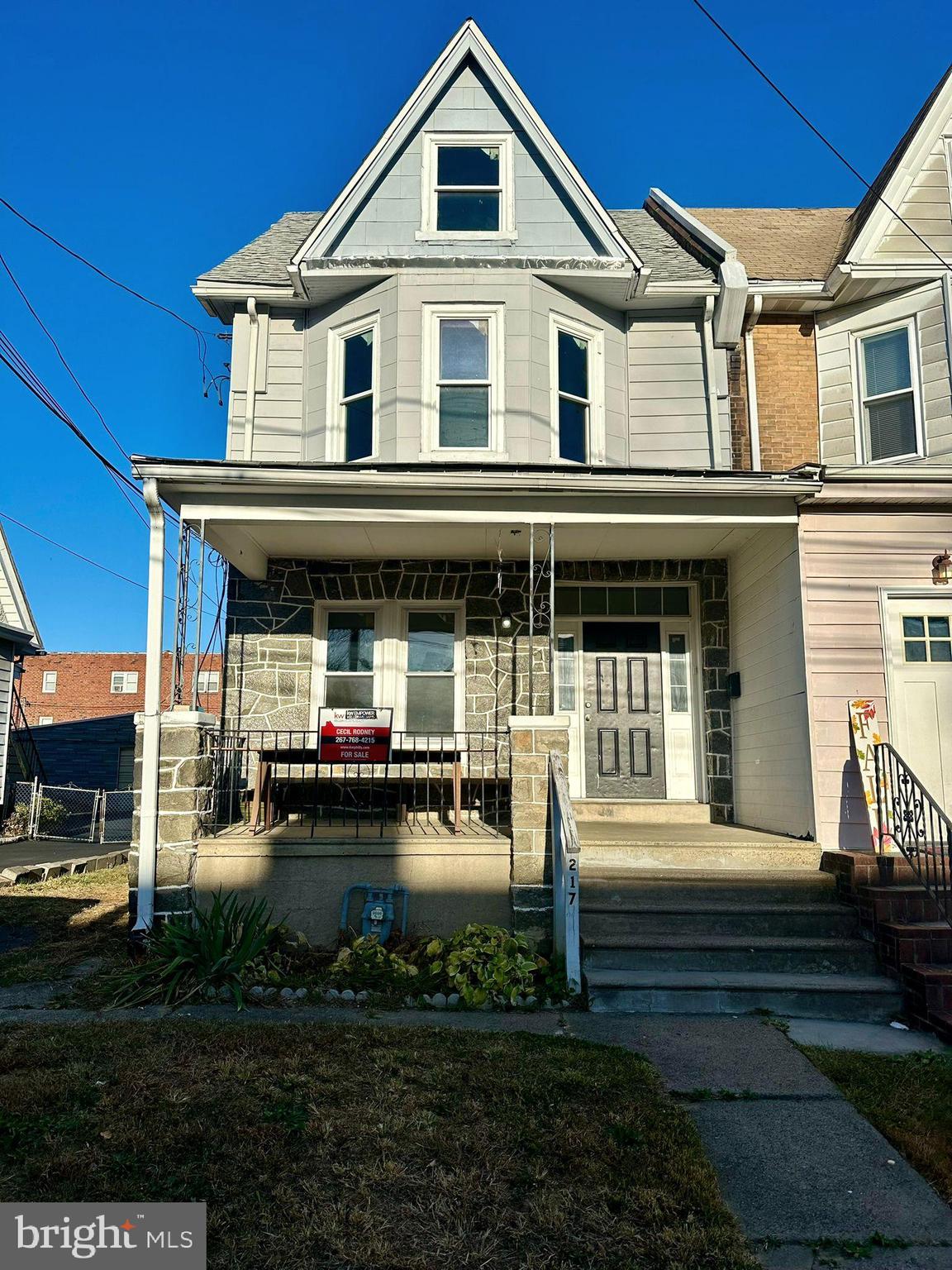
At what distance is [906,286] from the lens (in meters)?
10.1

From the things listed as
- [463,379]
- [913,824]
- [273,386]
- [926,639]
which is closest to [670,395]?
[463,379]

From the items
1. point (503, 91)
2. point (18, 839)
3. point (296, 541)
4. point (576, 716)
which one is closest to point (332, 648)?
point (296, 541)

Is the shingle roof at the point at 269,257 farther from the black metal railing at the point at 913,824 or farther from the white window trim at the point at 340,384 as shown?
the black metal railing at the point at 913,824

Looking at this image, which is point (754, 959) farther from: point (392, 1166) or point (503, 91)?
point (503, 91)

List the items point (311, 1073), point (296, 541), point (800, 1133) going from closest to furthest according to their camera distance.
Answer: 1. point (800, 1133)
2. point (311, 1073)
3. point (296, 541)

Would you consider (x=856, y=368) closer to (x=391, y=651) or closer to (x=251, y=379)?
(x=391, y=651)

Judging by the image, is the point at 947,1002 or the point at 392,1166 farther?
the point at 947,1002

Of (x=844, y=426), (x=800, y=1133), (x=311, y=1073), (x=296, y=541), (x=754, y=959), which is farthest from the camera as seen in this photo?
(x=844, y=426)

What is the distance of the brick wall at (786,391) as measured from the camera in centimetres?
1041

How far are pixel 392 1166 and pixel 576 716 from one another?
666 cm

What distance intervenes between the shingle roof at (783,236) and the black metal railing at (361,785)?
623cm

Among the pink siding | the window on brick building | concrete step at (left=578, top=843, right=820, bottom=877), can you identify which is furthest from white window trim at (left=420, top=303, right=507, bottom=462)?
the window on brick building

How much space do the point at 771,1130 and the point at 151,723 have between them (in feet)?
18.1

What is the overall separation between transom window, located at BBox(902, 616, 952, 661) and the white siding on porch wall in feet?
3.33
